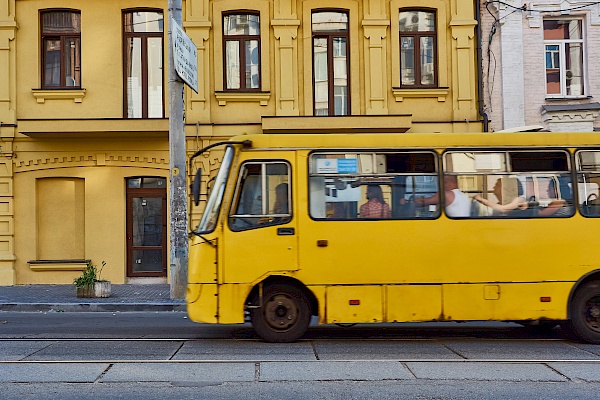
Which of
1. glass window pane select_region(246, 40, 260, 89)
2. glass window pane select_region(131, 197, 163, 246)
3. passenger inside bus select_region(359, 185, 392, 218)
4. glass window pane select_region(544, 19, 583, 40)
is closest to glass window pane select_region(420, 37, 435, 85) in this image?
glass window pane select_region(544, 19, 583, 40)

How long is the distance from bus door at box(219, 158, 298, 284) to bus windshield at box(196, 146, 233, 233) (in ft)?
0.61

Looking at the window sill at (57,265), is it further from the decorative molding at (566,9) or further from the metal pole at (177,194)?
the decorative molding at (566,9)

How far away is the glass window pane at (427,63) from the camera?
2002cm

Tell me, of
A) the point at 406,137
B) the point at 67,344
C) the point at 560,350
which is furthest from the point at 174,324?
the point at 560,350

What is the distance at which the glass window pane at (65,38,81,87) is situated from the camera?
1973 centimetres

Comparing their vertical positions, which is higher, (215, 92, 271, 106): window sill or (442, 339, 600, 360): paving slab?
(215, 92, 271, 106): window sill

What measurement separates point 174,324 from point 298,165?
4.08 meters

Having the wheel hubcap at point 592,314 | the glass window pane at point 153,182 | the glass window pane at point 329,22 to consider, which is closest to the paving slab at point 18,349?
the wheel hubcap at point 592,314

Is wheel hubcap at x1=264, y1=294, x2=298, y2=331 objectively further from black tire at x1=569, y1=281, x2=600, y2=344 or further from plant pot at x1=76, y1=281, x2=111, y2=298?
plant pot at x1=76, y1=281, x2=111, y2=298

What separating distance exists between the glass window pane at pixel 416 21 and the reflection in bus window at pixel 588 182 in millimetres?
11150

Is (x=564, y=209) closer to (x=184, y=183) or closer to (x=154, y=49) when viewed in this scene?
(x=184, y=183)

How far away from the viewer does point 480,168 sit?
31.7 feet

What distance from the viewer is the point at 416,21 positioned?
2009 cm

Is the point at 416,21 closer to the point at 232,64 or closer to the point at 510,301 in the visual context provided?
the point at 232,64
